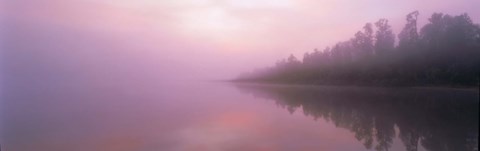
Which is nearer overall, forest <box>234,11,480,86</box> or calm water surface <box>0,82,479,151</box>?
calm water surface <box>0,82,479,151</box>

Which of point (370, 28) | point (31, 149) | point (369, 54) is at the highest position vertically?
point (370, 28)

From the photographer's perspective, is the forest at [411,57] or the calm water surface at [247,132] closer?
the calm water surface at [247,132]

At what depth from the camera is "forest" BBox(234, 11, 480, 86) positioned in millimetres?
31291

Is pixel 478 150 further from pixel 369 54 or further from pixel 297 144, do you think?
pixel 369 54

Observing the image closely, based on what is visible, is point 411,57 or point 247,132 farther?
point 411,57

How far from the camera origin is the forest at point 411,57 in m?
31.3

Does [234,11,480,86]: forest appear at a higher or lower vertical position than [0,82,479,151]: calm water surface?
higher

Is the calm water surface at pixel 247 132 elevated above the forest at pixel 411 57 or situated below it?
below

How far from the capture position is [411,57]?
1578 inches

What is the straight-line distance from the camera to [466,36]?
34562mm

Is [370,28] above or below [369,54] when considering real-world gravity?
above

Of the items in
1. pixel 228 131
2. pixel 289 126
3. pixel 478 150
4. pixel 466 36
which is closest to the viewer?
pixel 478 150

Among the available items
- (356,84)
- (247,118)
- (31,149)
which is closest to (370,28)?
(356,84)

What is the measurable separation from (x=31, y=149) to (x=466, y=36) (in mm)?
35633
